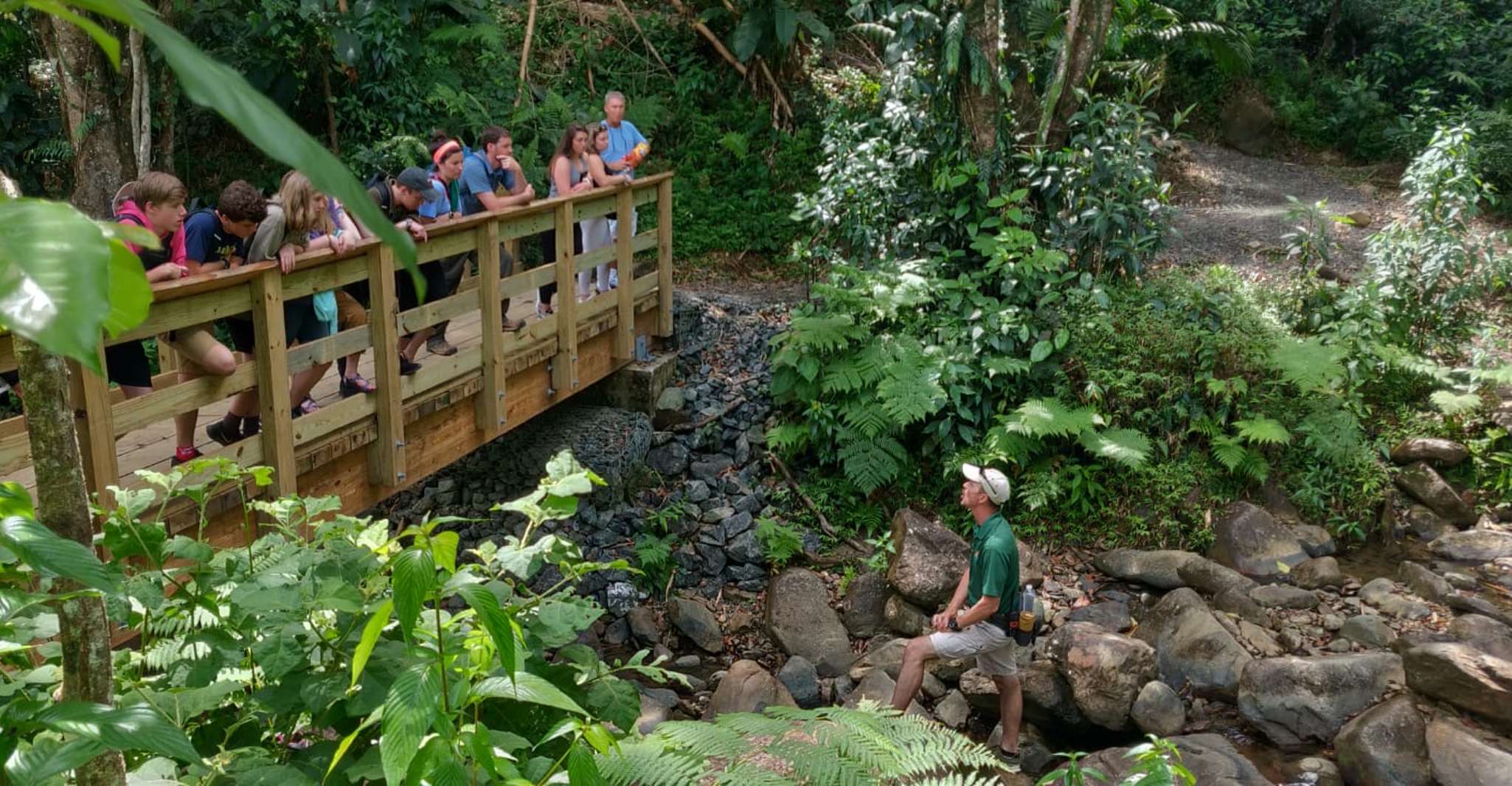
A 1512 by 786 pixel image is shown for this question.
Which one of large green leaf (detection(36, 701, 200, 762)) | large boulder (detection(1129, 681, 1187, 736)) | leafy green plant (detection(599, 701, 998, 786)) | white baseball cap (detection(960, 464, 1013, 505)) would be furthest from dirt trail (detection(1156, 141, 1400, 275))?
large green leaf (detection(36, 701, 200, 762))

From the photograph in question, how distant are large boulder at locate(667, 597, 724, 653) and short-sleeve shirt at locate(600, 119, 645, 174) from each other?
4281mm

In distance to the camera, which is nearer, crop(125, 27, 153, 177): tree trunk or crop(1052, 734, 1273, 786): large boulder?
crop(1052, 734, 1273, 786): large boulder

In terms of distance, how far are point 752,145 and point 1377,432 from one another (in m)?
8.55

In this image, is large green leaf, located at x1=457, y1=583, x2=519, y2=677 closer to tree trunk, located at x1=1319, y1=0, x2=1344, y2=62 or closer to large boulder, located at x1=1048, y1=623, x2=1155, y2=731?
large boulder, located at x1=1048, y1=623, x2=1155, y2=731

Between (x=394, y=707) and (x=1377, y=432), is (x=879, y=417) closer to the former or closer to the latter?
(x=1377, y=432)

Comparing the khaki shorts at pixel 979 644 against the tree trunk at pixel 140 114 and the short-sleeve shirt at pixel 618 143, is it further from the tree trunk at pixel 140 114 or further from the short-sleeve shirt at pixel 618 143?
the tree trunk at pixel 140 114

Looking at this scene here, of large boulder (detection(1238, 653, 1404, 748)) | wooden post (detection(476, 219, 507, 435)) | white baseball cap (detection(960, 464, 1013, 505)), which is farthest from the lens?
wooden post (detection(476, 219, 507, 435))

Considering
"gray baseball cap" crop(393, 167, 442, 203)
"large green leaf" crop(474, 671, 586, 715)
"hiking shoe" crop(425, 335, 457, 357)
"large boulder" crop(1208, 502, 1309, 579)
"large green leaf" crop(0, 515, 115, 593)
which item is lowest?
"large boulder" crop(1208, 502, 1309, 579)

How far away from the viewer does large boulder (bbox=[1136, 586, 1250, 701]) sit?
7.77 metres

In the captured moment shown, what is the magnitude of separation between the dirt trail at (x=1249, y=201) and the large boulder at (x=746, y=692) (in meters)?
6.98

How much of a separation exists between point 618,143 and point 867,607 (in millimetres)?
4861

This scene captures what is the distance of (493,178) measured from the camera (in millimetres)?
9016

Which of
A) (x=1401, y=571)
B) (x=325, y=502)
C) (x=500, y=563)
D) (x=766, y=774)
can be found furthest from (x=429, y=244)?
(x=1401, y=571)

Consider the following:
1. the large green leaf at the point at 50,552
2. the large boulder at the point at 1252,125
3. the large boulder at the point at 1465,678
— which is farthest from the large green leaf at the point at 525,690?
the large boulder at the point at 1252,125
